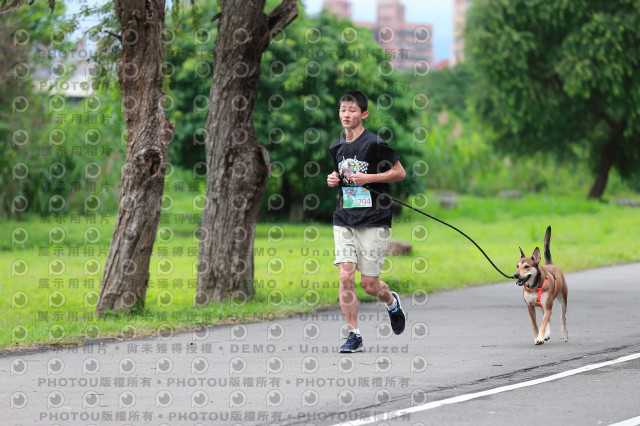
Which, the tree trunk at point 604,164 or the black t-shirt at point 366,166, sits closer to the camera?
the black t-shirt at point 366,166

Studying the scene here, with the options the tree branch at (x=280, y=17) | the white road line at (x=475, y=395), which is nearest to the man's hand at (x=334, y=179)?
the white road line at (x=475, y=395)

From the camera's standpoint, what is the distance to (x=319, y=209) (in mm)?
34094

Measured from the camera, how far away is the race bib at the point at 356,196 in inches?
348

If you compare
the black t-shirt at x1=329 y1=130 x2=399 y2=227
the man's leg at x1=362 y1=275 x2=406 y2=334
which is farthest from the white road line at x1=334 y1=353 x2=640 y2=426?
the black t-shirt at x1=329 y1=130 x2=399 y2=227

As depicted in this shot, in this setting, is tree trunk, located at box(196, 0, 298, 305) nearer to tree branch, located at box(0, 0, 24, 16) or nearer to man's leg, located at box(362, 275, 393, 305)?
tree branch, located at box(0, 0, 24, 16)

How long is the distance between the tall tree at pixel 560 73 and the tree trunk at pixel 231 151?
2565 centimetres

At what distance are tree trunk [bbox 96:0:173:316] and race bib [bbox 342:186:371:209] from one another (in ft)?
11.6

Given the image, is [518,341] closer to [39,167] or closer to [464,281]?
[464,281]

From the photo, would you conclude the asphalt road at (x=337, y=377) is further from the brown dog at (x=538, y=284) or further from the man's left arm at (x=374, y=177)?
the man's left arm at (x=374, y=177)

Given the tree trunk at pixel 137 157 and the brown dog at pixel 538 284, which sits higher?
the tree trunk at pixel 137 157

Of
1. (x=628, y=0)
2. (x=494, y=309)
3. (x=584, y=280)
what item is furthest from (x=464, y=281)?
(x=628, y=0)

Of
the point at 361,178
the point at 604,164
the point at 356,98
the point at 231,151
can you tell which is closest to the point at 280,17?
the point at 231,151

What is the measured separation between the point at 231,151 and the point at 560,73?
2674 cm

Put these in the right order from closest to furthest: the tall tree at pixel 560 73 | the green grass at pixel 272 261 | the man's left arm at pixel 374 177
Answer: the man's left arm at pixel 374 177
the green grass at pixel 272 261
the tall tree at pixel 560 73
